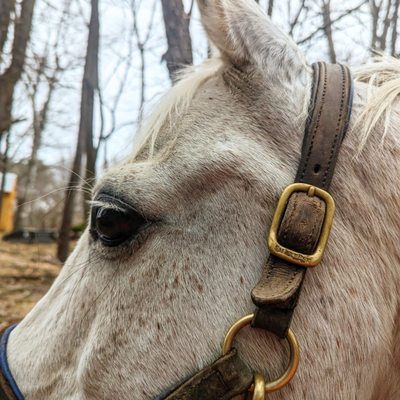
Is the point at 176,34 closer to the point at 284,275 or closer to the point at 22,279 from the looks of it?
the point at 284,275

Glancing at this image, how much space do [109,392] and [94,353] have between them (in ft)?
0.36

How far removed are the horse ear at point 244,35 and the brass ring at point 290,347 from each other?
2.33 ft

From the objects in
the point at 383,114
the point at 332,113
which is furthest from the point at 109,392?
the point at 383,114

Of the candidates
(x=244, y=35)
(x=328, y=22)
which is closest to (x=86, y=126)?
(x=328, y=22)

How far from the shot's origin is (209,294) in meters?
1.21

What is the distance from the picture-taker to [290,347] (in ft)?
3.85

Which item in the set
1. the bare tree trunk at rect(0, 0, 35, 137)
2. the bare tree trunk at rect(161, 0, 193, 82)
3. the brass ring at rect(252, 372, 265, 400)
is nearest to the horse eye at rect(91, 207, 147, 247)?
the brass ring at rect(252, 372, 265, 400)

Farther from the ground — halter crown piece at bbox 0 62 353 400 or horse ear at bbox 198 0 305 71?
horse ear at bbox 198 0 305 71

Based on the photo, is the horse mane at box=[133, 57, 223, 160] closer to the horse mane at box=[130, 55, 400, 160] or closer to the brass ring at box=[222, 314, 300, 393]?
the horse mane at box=[130, 55, 400, 160]

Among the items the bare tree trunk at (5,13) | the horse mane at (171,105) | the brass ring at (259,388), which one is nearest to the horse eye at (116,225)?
the horse mane at (171,105)

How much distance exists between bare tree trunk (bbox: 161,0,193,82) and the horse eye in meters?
1.99

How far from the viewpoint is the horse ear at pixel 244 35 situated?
1.31 metres

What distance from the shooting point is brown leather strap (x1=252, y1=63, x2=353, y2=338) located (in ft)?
3.76

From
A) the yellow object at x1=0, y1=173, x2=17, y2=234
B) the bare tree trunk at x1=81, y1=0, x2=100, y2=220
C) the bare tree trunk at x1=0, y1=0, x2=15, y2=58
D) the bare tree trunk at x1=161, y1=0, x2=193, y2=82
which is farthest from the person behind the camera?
the yellow object at x1=0, y1=173, x2=17, y2=234
